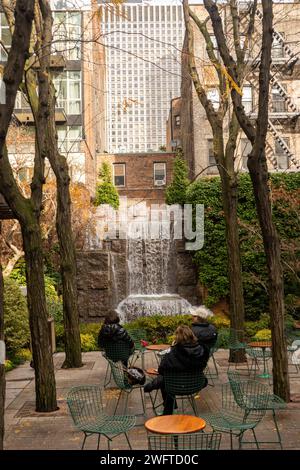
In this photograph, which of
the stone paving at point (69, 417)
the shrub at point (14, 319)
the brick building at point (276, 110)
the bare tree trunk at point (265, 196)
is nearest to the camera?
the stone paving at point (69, 417)

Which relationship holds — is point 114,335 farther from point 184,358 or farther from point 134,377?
point 184,358

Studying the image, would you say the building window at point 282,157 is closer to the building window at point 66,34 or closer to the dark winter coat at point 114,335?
the building window at point 66,34

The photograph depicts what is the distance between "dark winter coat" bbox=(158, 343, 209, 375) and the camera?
7.61 metres

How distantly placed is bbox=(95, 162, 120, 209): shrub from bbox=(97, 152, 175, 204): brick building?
8.15 ft

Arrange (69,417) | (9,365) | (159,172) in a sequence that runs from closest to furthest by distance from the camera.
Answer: (69,417) → (9,365) → (159,172)

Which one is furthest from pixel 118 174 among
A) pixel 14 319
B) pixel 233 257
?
pixel 233 257

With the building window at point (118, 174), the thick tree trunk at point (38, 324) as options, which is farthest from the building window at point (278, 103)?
the thick tree trunk at point (38, 324)

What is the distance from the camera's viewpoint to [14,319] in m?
15.8

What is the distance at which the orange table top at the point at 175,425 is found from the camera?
225 inches

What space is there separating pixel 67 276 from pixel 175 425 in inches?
348

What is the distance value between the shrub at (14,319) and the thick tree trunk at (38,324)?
592 cm

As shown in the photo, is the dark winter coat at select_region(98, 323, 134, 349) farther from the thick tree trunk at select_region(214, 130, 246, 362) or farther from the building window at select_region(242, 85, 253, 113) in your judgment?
the building window at select_region(242, 85, 253, 113)
